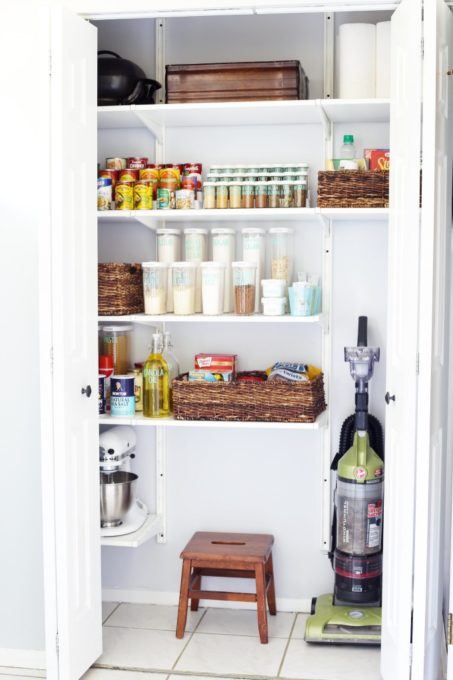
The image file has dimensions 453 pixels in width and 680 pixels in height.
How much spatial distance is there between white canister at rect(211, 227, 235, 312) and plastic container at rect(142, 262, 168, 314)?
20cm

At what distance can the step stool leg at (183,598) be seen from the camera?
11.0 ft

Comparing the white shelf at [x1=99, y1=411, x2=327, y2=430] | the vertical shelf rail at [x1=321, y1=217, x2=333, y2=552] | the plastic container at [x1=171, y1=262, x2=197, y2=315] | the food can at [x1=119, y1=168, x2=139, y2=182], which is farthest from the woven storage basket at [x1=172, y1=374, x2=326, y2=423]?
the food can at [x1=119, y1=168, x2=139, y2=182]

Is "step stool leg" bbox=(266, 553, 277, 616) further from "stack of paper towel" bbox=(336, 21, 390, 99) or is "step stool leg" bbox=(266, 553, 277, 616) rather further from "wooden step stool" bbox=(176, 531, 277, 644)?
"stack of paper towel" bbox=(336, 21, 390, 99)

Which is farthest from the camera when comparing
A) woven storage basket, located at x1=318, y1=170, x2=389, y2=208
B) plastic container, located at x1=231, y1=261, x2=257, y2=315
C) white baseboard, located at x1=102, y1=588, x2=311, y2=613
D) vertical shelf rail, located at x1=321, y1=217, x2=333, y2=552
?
white baseboard, located at x1=102, y1=588, x2=311, y2=613

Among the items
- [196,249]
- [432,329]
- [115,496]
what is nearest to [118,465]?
[115,496]

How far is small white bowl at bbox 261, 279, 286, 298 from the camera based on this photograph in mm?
3264

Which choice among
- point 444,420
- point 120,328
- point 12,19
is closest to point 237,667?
point 444,420

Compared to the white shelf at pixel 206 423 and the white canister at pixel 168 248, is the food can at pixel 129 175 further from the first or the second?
the white shelf at pixel 206 423

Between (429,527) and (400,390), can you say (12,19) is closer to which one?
(400,390)

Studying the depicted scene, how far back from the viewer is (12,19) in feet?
9.97

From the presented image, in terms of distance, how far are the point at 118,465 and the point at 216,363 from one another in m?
0.53

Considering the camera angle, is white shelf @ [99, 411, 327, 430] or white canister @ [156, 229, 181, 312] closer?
white shelf @ [99, 411, 327, 430]

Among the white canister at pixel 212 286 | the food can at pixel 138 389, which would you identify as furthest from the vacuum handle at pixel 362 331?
the food can at pixel 138 389

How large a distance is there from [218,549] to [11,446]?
0.86 metres
